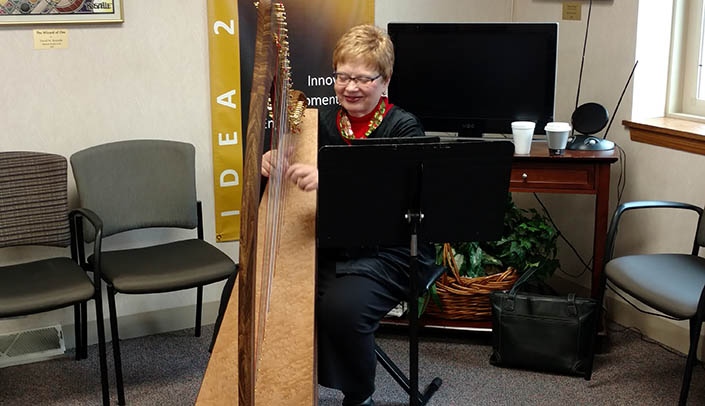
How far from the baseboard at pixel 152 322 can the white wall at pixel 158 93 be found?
0.04 feet

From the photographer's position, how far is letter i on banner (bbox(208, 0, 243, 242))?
334cm

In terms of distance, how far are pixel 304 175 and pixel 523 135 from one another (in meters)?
1.30

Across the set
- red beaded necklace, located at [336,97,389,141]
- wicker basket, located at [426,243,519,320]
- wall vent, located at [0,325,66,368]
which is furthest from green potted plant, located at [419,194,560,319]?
wall vent, located at [0,325,66,368]

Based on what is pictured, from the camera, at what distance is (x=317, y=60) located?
3559mm

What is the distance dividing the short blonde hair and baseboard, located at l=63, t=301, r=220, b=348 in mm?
1494

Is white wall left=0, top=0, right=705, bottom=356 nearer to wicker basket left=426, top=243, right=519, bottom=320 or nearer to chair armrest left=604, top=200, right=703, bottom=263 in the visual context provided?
chair armrest left=604, top=200, right=703, bottom=263

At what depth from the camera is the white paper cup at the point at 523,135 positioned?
316cm

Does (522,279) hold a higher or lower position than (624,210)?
lower

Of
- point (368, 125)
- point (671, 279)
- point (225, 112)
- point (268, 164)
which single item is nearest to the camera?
point (268, 164)

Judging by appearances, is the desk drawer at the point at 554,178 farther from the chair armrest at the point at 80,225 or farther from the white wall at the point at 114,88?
the chair armrest at the point at 80,225

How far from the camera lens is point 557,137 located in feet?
10.3

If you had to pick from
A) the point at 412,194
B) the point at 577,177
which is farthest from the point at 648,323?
the point at 412,194

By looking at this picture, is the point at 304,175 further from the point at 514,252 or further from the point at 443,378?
the point at 514,252

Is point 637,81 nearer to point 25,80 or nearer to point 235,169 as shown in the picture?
point 235,169
